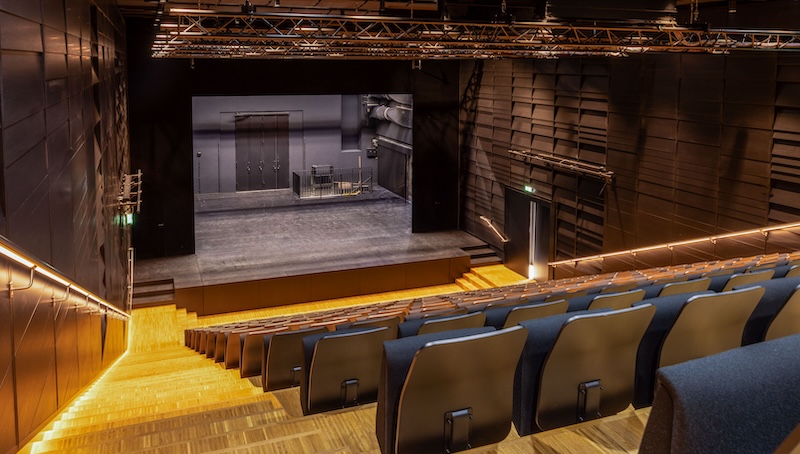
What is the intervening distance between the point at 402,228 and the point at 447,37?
32.4 ft

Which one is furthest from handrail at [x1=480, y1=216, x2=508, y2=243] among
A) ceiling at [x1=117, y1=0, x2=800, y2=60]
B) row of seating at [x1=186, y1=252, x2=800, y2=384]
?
row of seating at [x1=186, y1=252, x2=800, y2=384]

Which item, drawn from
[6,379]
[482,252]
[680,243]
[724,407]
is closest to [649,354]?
[724,407]

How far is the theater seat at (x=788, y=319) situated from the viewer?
347 cm

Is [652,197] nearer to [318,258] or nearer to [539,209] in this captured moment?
[539,209]

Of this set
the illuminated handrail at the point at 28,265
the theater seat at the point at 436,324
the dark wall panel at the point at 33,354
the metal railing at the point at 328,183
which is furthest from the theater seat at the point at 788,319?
the metal railing at the point at 328,183

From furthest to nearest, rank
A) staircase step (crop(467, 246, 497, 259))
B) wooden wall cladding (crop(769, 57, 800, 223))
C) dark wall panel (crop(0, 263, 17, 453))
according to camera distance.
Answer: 1. staircase step (crop(467, 246, 497, 259))
2. wooden wall cladding (crop(769, 57, 800, 223))
3. dark wall panel (crop(0, 263, 17, 453))

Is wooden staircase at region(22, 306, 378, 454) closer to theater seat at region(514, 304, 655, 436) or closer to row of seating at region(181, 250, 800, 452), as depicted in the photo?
row of seating at region(181, 250, 800, 452)

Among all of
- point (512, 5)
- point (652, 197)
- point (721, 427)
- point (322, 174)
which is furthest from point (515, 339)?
point (322, 174)

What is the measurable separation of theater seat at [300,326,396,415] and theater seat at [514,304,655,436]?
3.95 feet

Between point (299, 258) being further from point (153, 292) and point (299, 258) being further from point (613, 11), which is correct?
point (613, 11)

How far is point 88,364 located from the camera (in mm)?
6832

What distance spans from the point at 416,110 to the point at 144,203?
765 centimetres

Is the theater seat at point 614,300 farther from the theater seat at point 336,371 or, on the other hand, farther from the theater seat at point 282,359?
the theater seat at point 282,359

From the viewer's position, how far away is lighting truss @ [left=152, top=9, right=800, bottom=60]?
9461mm
